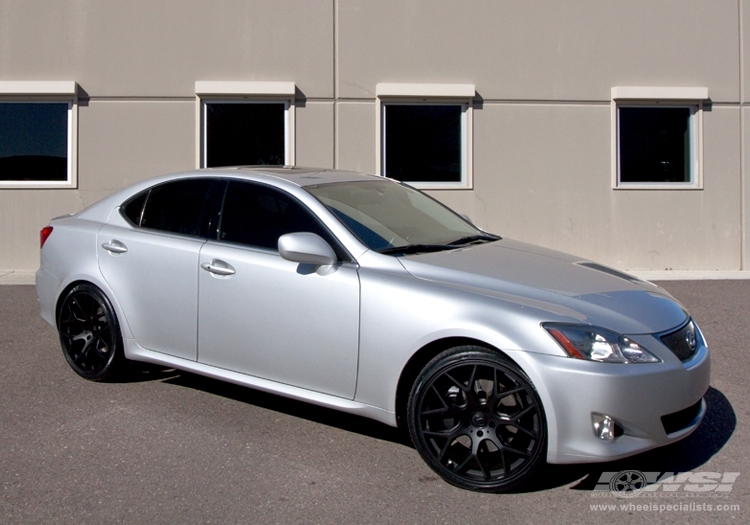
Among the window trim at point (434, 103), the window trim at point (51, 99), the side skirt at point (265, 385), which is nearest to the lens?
the side skirt at point (265, 385)

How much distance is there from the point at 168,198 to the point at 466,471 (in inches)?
113

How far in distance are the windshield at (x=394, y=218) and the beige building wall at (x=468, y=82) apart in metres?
5.90

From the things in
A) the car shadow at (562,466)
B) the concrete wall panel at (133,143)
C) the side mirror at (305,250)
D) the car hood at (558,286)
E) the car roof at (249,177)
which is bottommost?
the car shadow at (562,466)

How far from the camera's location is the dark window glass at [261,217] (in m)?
4.88

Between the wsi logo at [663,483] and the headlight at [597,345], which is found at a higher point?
the headlight at [597,345]

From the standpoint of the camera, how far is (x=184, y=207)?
5.46m

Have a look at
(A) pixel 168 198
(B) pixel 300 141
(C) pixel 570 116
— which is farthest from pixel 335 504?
(C) pixel 570 116

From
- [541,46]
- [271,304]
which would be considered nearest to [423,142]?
[541,46]

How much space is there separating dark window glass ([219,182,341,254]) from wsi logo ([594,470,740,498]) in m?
2.03

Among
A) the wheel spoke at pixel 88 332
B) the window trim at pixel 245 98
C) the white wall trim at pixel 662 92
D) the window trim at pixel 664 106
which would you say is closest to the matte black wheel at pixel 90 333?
the wheel spoke at pixel 88 332

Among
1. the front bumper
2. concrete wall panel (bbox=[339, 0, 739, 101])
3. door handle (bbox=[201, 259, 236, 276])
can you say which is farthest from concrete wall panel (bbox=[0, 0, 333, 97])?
the front bumper

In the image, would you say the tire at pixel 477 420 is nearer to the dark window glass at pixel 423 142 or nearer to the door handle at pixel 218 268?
the door handle at pixel 218 268

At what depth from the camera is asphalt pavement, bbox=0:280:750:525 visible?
3758 mm

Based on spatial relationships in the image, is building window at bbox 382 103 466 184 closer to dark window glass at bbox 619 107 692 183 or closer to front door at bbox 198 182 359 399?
dark window glass at bbox 619 107 692 183
